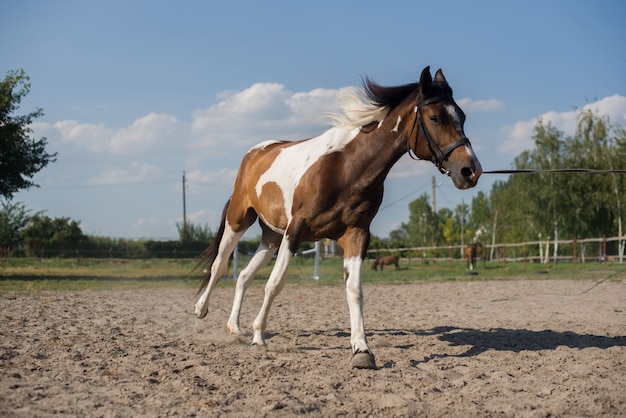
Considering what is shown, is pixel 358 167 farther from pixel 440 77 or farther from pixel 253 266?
pixel 253 266

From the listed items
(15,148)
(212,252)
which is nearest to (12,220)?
(15,148)

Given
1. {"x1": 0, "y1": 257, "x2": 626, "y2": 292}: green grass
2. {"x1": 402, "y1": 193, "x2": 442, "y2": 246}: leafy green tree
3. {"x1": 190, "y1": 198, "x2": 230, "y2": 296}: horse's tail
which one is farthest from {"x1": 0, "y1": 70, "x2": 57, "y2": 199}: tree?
{"x1": 402, "y1": 193, "x2": 442, "y2": 246}: leafy green tree

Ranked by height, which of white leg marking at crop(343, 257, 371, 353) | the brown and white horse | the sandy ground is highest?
the brown and white horse

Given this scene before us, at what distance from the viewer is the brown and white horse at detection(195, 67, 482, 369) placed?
5238 millimetres

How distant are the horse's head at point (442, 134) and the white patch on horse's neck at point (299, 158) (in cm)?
75

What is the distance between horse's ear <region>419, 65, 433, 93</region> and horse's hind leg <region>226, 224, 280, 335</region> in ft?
8.85

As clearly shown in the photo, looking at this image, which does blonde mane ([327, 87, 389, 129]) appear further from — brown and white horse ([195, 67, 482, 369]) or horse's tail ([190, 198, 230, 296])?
horse's tail ([190, 198, 230, 296])

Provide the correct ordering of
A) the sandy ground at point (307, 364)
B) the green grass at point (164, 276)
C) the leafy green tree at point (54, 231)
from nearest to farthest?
the sandy ground at point (307, 364) < the green grass at point (164, 276) < the leafy green tree at point (54, 231)

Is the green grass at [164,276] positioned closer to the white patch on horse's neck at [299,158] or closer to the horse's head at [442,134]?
the white patch on horse's neck at [299,158]

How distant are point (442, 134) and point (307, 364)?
7.62 ft

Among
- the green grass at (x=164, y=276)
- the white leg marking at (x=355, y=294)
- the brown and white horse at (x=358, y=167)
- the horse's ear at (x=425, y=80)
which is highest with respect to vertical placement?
the horse's ear at (x=425, y=80)

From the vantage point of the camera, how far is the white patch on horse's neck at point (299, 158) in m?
5.89

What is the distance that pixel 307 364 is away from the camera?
4.94 m

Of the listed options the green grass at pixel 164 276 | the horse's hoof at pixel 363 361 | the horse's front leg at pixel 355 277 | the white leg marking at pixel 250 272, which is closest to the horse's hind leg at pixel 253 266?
the white leg marking at pixel 250 272
